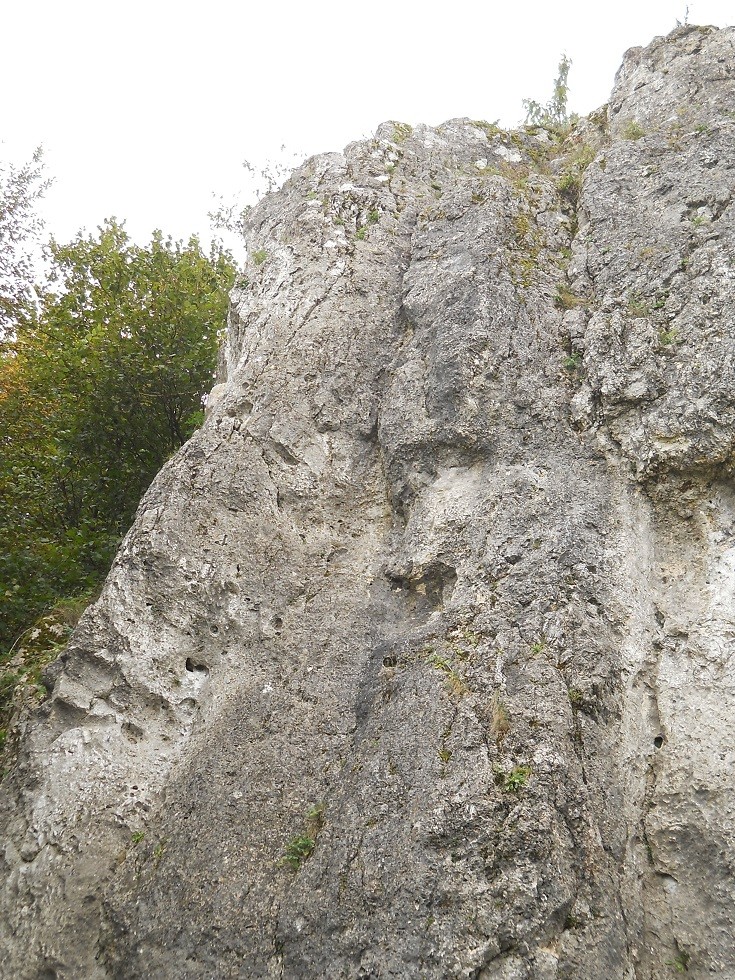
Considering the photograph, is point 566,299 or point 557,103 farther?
point 557,103

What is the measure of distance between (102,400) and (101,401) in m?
0.03

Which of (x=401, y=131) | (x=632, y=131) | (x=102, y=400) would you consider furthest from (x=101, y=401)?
(x=632, y=131)

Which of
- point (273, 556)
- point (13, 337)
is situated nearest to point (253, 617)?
point (273, 556)

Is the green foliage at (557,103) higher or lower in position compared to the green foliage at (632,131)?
higher

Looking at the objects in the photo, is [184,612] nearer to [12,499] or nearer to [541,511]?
[541,511]

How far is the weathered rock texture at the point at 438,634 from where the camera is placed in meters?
5.93

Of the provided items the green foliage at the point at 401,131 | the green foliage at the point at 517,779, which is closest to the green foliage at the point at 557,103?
the green foliage at the point at 401,131

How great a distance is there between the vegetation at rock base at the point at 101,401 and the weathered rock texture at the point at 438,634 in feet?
14.1

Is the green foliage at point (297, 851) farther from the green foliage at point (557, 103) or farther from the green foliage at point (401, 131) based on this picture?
the green foliage at point (557, 103)

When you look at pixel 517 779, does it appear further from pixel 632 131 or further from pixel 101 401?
pixel 101 401

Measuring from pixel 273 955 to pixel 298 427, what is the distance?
17.8 ft

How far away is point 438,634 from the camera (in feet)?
24.0

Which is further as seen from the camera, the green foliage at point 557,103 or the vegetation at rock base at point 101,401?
the green foliage at point 557,103

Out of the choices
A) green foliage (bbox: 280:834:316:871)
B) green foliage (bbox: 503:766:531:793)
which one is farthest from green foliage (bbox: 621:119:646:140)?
green foliage (bbox: 280:834:316:871)
